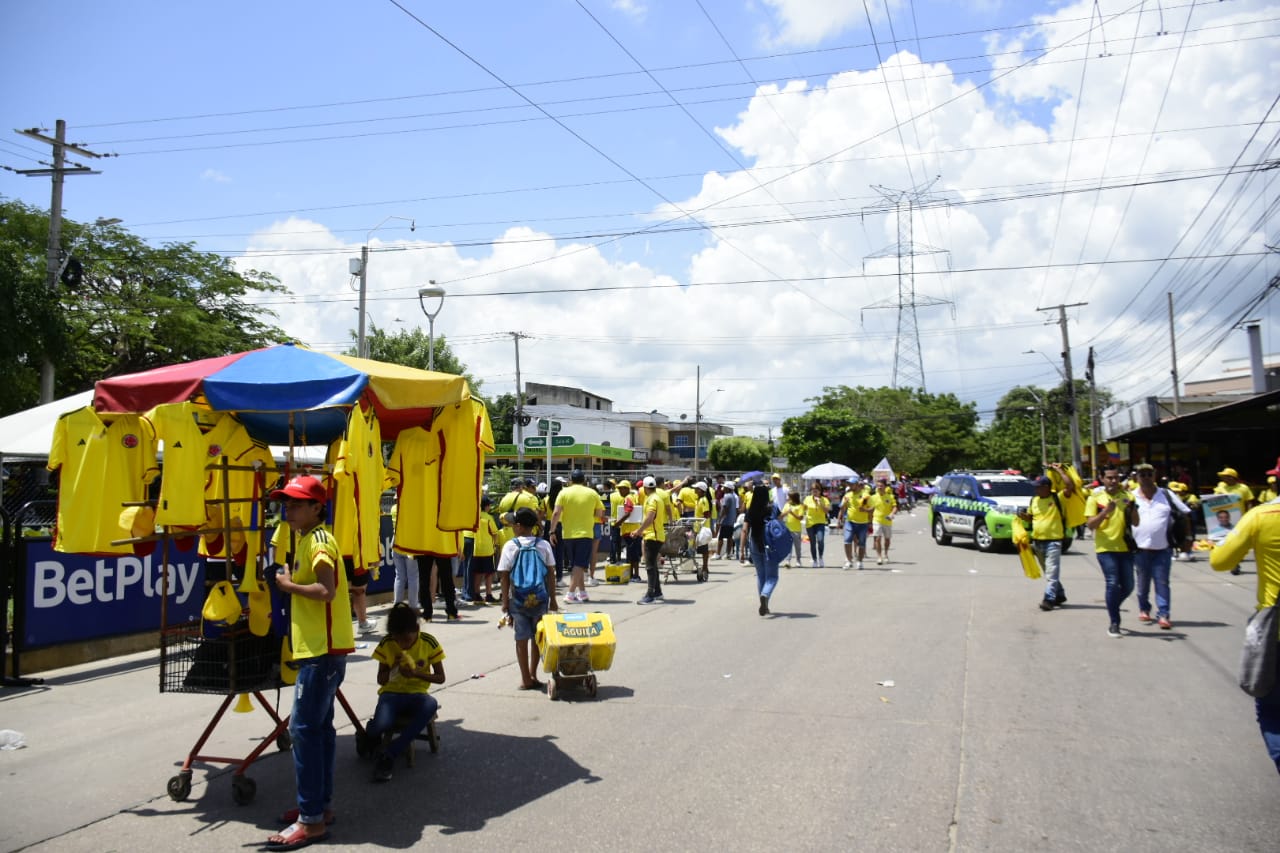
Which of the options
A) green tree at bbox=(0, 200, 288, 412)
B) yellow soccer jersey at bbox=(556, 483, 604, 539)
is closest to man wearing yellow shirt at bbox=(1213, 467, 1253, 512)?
yellow soccer jersey at bbox=(556, 483, 604, 539)

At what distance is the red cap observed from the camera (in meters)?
4.81

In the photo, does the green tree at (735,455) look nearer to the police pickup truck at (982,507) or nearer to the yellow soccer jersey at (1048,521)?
the police pickup truck at (982,507)

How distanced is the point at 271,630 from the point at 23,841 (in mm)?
1554

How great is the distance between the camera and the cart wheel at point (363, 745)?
5.81m

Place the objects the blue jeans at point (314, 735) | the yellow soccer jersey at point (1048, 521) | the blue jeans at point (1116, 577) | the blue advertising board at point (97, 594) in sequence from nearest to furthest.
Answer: the blue jeans at point (314, 735) → the blue advertising board at point (97, 594) → the blue jeans at point (1116, 577) → the yellow soccer jersey at point (1048, 521)

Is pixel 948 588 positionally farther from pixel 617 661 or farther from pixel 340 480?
pixel 340 480

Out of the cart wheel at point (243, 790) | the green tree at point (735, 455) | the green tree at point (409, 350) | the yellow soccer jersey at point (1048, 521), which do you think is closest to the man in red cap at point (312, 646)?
the cart wheel at point (243, 790)

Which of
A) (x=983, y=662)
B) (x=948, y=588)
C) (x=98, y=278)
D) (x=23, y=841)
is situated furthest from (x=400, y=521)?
(x=98, y=278)

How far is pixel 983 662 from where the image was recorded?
8.66m

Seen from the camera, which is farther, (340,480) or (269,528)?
(269,528)

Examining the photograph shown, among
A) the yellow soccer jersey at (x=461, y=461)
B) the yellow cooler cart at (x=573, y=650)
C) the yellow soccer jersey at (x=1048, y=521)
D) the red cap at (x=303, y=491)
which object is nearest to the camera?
the red cap at (x=303, y=491)

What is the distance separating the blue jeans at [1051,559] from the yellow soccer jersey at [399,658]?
8.66 metres

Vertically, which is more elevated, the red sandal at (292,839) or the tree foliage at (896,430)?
the tree foliage at (896,430)

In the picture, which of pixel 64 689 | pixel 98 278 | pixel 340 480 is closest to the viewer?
pixel 340 480
